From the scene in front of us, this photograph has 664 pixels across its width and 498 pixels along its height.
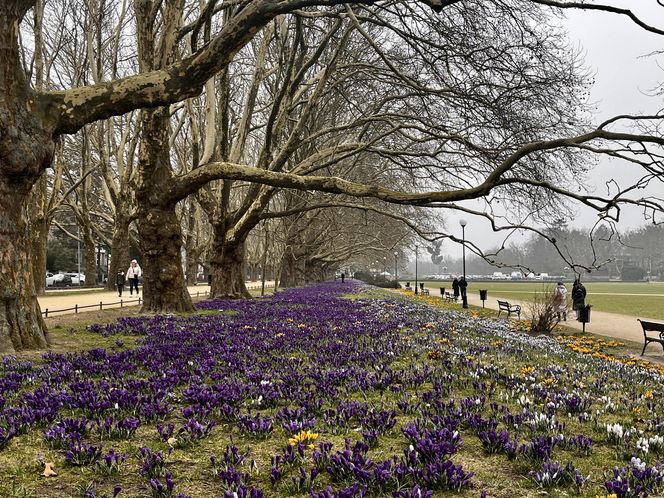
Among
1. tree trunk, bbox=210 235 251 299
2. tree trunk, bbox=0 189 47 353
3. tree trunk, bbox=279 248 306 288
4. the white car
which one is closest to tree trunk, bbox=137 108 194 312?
tree trunk, bbox=0 189 47 353

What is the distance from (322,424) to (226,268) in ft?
60.4

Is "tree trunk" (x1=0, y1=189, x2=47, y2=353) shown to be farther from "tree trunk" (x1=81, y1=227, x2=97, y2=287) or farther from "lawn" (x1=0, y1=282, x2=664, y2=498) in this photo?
"tree trunk" (x1=81, y1=227, x2=97, y2=287)

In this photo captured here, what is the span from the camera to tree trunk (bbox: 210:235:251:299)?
69.4 feet

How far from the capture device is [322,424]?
4.29 m

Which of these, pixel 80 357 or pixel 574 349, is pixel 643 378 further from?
pixel 80 357

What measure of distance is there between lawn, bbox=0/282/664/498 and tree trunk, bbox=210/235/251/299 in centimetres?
1289

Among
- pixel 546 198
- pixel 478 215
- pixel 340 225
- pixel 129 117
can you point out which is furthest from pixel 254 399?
pixel 340 225

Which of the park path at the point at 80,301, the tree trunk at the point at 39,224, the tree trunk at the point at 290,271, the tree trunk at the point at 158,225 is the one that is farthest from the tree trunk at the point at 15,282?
the tree trunk at the point at 290,271

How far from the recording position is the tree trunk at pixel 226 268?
21156 millimetres

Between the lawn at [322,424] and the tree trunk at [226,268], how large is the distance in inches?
508

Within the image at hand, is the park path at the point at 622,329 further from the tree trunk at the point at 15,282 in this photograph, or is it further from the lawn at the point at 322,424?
the tree trunk at the point at 15,282

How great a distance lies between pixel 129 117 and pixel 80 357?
2524cm

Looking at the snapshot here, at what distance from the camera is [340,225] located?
148 feet

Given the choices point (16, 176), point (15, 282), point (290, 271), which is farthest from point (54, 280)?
point (16, 176)
